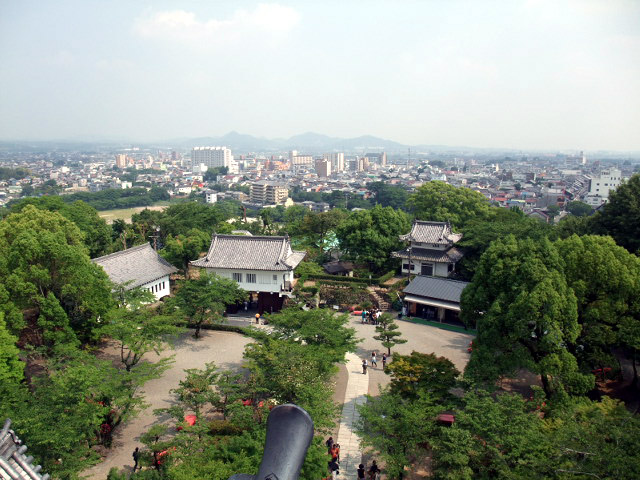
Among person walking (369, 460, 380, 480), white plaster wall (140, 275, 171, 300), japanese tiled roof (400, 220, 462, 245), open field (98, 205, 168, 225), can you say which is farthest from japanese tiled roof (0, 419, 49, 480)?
open field (98, 205, 168, 225)

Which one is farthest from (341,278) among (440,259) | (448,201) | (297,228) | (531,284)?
(531,284)

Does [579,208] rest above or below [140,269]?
below

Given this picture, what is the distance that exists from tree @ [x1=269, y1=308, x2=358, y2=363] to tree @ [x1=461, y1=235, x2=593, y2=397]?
558 centimetres

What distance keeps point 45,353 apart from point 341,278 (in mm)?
21267

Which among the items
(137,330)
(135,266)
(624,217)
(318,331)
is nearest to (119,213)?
(135,266)

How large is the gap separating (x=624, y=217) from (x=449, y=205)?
1842cm

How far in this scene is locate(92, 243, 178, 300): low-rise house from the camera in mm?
28734

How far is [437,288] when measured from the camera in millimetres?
30344

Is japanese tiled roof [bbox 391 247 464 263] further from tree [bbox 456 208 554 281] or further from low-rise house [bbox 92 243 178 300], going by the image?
low-rise house [bbox 92 243 178 300]

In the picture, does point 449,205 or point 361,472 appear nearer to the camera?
point 361,472

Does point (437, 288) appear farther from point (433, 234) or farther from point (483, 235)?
point (433, 234)

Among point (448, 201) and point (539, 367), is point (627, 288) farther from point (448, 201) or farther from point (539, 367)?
point (448, 201)

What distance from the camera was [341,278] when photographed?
35969mm

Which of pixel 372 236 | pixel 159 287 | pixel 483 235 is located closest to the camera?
pixel 159 287
